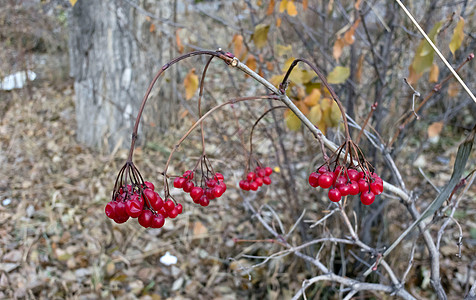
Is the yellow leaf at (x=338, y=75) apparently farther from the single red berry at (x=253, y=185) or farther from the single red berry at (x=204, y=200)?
the single red berry at (x=204, y=200)

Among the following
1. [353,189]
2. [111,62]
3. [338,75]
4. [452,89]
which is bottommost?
[353,189]

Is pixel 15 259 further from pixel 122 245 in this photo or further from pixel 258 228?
pixel 258 228

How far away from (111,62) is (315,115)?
2.63 metres

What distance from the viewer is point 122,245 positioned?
266 cm

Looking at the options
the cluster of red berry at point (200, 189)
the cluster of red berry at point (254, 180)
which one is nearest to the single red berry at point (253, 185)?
the cluster of red berry at point (254, 180)

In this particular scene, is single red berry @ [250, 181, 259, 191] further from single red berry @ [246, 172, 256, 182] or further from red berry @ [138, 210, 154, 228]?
red berry @ [138, 210, 154, 228]

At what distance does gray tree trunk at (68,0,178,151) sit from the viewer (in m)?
3.46

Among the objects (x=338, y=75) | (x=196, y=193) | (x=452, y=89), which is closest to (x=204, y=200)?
(x=196, y=193)

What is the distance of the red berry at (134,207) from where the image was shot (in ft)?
2.47

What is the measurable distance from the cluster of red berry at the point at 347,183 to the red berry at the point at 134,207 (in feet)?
1.22

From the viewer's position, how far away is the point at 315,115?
1394mm

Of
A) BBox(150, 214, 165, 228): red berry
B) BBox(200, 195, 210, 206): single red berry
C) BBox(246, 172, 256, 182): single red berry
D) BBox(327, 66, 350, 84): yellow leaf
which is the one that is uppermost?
BBox(327, 66, 350, 84): yellow leaf

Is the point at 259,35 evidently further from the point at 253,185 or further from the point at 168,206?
the point at 168,206

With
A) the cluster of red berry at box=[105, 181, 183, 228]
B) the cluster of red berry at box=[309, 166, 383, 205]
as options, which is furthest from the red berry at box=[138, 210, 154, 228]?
the cluster of red berry at box=[309, 166, 383, 205]
